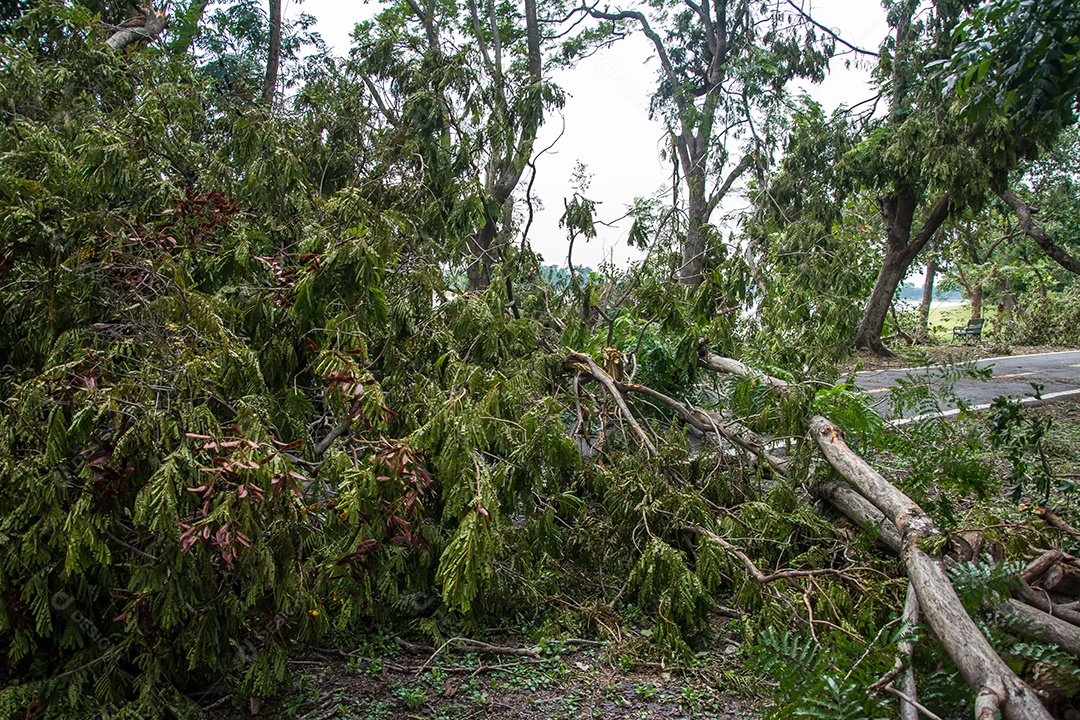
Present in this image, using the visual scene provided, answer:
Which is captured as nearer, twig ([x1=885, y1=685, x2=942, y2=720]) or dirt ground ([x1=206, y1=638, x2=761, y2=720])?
twig ([x1=885, y1=685, x2=942, y2=720])

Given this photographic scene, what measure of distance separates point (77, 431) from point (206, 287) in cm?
151

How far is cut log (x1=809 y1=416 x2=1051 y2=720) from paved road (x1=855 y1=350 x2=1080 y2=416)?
4122 millimetres

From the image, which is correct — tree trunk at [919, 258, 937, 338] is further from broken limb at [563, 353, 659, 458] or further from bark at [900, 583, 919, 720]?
bark at [900, 583, 919, 720]

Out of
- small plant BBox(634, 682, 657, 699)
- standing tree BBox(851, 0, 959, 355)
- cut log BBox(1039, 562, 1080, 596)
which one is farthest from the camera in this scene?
standing tree BBox(851, 0, 959, 355)

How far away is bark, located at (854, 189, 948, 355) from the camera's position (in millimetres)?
13859

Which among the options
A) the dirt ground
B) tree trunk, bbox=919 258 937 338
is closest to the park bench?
tree trunk, bbox=919 258 937 338

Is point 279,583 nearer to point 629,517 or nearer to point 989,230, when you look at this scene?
point 629,517

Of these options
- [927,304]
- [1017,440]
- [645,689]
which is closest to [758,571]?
[645,689]

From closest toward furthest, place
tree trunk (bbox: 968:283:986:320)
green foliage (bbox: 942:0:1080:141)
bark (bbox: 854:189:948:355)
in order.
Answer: green foliage (bbox: 942:0:1080:141), bark (bbox: 854:189:948:355), tree trunk (bbox: 968:283:986:320)

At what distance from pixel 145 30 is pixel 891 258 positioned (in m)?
12.5

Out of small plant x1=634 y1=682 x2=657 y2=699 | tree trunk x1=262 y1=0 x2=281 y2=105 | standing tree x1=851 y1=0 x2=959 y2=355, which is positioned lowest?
small plant x1=634 y1=682 x2=657 y2=699

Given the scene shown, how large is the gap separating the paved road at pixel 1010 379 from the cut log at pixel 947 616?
4122 millimetres

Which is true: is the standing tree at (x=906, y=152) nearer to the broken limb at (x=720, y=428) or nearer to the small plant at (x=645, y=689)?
the broken limb at (x=720, y=428)

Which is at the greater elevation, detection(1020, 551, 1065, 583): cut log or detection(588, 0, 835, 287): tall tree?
detection(588, 0, 835, 287): tall tree
